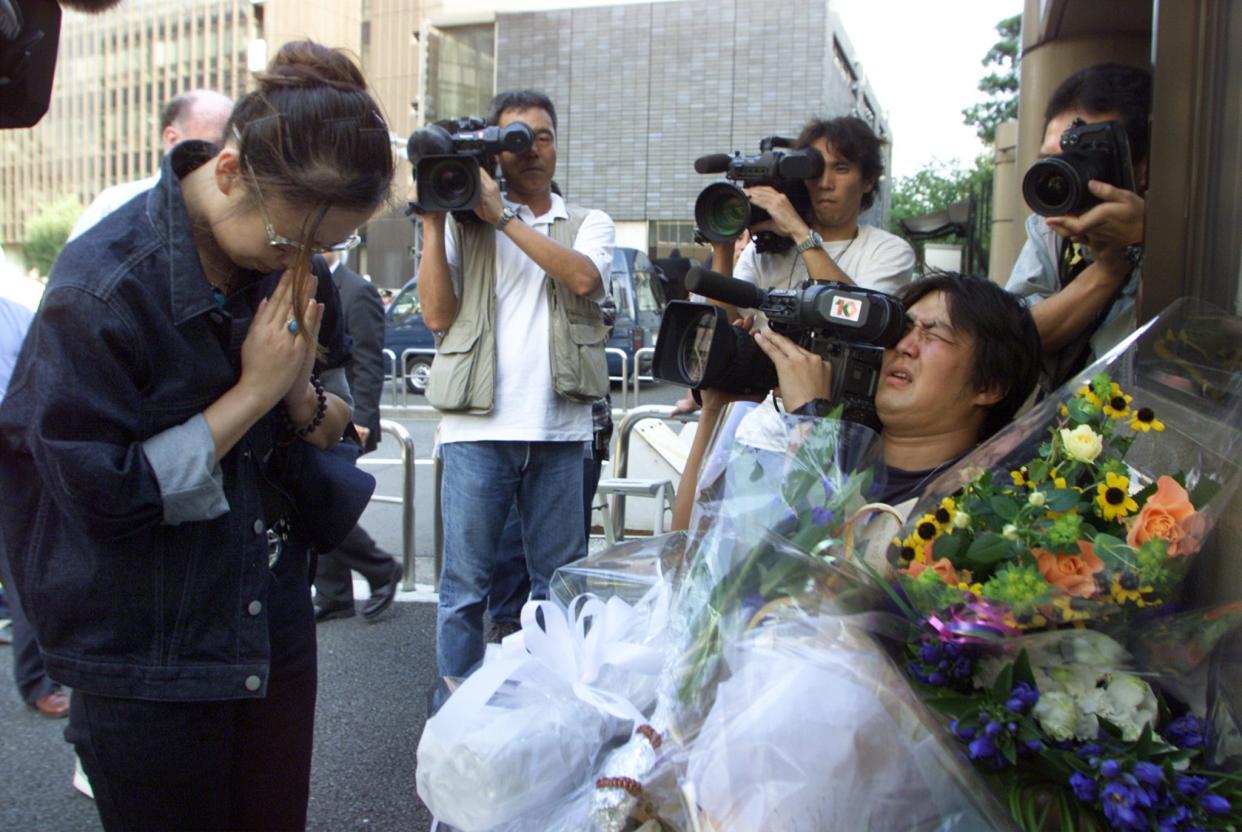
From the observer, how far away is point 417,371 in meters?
16.4

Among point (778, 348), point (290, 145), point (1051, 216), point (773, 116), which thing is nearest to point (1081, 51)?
point (1051, 216)

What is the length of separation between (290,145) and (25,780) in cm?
294

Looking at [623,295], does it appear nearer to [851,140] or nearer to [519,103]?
[519,103]

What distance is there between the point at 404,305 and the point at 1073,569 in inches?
665

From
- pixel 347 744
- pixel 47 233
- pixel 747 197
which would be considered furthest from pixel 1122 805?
pixel 47 233

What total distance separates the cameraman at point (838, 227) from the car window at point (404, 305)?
1461 centimetres

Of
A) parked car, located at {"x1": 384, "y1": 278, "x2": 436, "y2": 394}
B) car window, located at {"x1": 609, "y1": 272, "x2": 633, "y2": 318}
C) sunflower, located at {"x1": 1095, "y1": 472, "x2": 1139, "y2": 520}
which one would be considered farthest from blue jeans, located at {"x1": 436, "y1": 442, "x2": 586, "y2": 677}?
parked car, located at {"x1": 384, "y1": 278, "x2": 436, "y2": 394}

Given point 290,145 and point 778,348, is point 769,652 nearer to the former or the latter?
point 778,348

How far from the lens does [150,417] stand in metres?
1.71

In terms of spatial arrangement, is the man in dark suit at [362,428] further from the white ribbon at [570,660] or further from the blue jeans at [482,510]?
the white ribbon at [570,660]

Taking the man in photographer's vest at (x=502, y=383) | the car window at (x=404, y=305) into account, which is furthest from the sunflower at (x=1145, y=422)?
the car window at (x=404, y=305)

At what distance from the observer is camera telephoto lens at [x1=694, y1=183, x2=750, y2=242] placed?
3064 millimetres

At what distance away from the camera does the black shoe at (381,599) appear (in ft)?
16.8

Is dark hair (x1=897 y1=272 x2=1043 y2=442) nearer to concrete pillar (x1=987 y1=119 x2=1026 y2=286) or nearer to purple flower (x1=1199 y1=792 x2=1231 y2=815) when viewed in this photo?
purple flower (x1=1199 y1=792 x2=1231 y2=815)
